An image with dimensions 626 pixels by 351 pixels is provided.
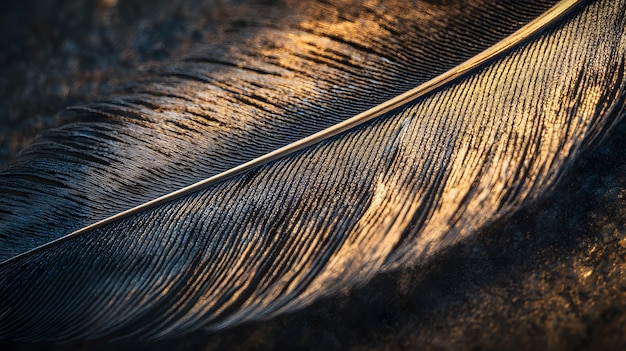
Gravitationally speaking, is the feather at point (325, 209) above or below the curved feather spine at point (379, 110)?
below

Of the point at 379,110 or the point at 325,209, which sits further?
the point at 379,110

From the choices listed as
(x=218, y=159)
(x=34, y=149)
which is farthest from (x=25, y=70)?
(x=218, y=159)

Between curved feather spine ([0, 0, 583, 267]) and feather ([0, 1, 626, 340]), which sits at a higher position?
curved feather spine ([0, 0, 583, 267])

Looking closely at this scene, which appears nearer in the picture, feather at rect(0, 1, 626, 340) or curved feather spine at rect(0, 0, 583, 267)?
feather at rect(0, 1, 626, 340)

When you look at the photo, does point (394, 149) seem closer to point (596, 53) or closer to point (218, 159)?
point (218, 159)

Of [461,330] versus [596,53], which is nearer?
[461,330]

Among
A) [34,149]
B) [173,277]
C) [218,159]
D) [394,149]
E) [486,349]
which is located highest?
[34,149]

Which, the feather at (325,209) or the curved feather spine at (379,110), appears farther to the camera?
the curved feather spine at (379,110)

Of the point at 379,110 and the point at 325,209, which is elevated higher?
the point at 379,110
